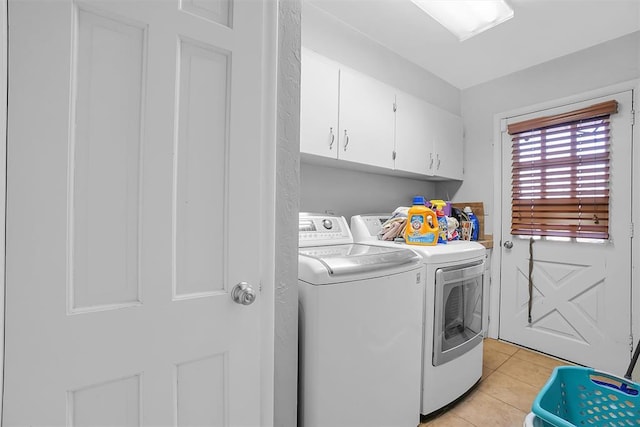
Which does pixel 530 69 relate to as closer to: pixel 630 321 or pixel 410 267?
pixel 630 321

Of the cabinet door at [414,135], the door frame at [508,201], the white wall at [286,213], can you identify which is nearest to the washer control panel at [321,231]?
the white wall at [286,213]

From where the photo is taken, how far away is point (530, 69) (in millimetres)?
2594

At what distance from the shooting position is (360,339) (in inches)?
48.9

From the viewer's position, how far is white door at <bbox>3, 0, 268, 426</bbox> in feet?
2.08

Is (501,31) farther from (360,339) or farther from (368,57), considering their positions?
(360,339)

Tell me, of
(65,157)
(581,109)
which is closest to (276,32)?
(65,157)

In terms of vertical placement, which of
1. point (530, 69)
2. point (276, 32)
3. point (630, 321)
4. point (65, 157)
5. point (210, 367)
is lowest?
point (630, 321)

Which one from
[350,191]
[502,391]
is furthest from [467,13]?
[502,391]

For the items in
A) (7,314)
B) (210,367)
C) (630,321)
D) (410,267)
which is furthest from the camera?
(630,321)

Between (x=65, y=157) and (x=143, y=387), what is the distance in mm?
614

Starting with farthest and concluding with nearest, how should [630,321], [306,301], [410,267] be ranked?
[630,321] → [410,267] → [306,301]

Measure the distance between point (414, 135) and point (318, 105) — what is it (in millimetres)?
1025

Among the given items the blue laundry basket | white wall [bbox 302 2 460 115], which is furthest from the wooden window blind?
the blue laundry basket

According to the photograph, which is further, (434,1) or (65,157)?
(434,1)
